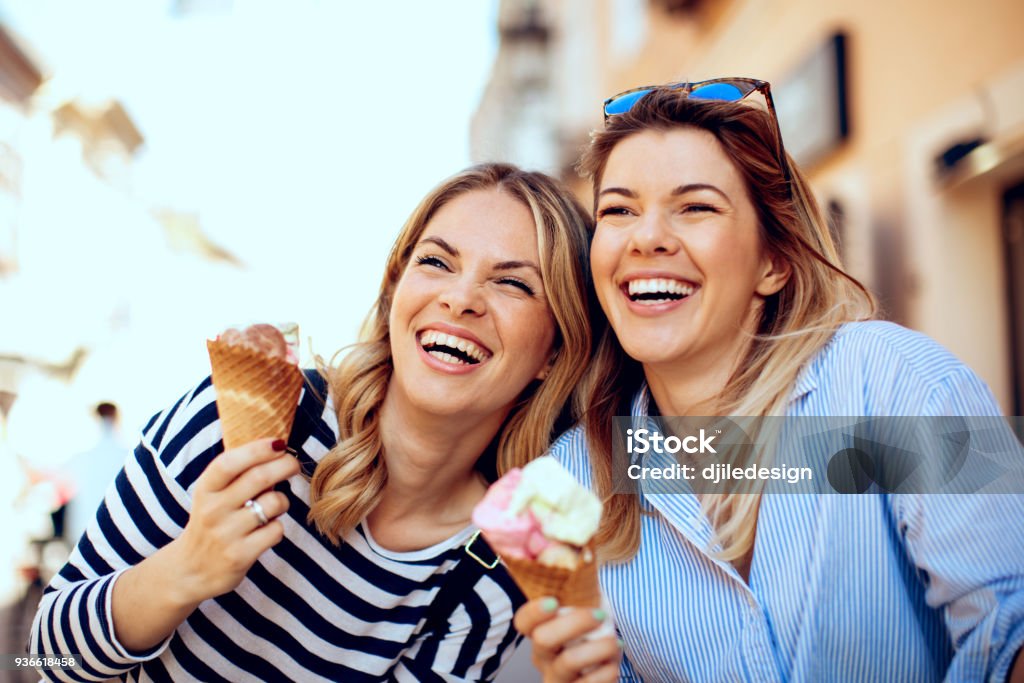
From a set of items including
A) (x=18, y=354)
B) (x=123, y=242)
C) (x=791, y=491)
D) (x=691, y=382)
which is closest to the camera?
(x=791, y=491)

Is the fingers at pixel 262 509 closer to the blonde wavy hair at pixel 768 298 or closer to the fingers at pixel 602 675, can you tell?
the fingers at pixel 602 675

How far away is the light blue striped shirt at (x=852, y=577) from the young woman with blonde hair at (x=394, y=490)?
56 centimetres

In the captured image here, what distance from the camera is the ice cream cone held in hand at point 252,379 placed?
193 cm

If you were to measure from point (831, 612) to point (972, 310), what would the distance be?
15.5ft

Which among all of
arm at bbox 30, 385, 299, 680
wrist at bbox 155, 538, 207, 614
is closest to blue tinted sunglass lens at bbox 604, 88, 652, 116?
arm at bbox 30, 385, 299, 680

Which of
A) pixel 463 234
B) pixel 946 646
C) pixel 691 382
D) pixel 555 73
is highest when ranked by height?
pixel 555 73

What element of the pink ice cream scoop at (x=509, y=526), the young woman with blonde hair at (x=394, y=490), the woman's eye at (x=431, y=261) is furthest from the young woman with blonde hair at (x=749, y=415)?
→ the woman's eye at (x=431, y=261)

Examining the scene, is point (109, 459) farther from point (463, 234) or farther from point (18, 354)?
point (18, 354)

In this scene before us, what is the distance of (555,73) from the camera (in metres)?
26.7

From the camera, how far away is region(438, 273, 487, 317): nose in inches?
88.4

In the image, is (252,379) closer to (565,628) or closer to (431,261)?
(431,261)

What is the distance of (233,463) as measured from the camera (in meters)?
1.76

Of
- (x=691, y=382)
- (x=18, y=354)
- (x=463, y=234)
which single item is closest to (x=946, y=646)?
(x=691, y=382)

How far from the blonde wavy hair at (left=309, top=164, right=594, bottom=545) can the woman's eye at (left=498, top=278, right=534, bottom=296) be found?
56mm
